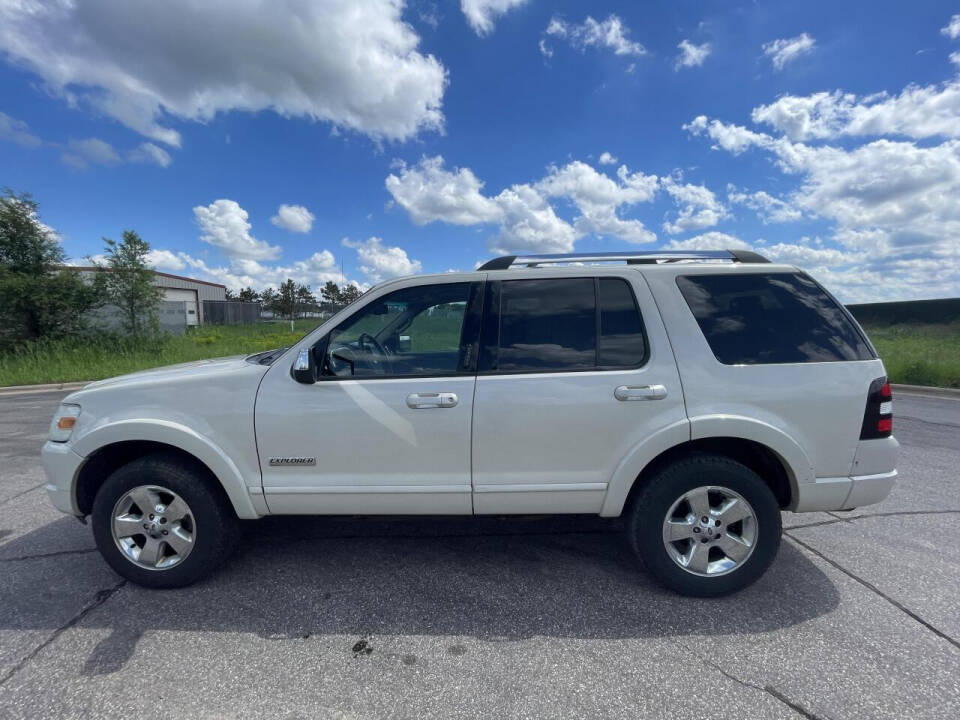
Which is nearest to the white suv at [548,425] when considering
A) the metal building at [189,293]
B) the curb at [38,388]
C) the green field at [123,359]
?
the curb at [38,388]

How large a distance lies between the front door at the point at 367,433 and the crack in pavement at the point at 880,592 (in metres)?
2.40

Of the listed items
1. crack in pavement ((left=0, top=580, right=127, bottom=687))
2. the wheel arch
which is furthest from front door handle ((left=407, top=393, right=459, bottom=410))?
crack in pavement ((left=0, top=580, right=127, bottom=687))

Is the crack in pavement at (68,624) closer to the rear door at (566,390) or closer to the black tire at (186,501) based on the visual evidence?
the black tire at (186,501)

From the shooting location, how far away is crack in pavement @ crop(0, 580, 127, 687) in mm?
2195

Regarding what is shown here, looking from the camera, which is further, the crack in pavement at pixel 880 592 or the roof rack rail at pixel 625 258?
the roof rack rail at pixel 625 258

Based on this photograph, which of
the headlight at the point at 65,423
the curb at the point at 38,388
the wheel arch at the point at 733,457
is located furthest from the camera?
the curb at the point at 38,388

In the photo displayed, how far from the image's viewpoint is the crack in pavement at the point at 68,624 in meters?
2.20

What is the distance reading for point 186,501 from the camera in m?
2.76

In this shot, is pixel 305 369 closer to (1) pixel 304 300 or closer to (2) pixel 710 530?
(2) pixel 710 530

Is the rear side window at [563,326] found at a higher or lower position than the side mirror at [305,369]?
higher

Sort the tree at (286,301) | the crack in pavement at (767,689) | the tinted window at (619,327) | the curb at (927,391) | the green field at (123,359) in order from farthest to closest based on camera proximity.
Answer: the tree at (286,301)
the green field at (123,359)
the curb at (927,391)
the tinted window at (619,327)
the crack in pavement at (767,689)

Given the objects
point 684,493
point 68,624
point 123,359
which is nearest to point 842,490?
point 684,493

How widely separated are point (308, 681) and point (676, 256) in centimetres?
301

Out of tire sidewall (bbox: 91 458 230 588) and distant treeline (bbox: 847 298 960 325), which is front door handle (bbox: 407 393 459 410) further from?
distant treeline (bbox: 847 298 960 325)
